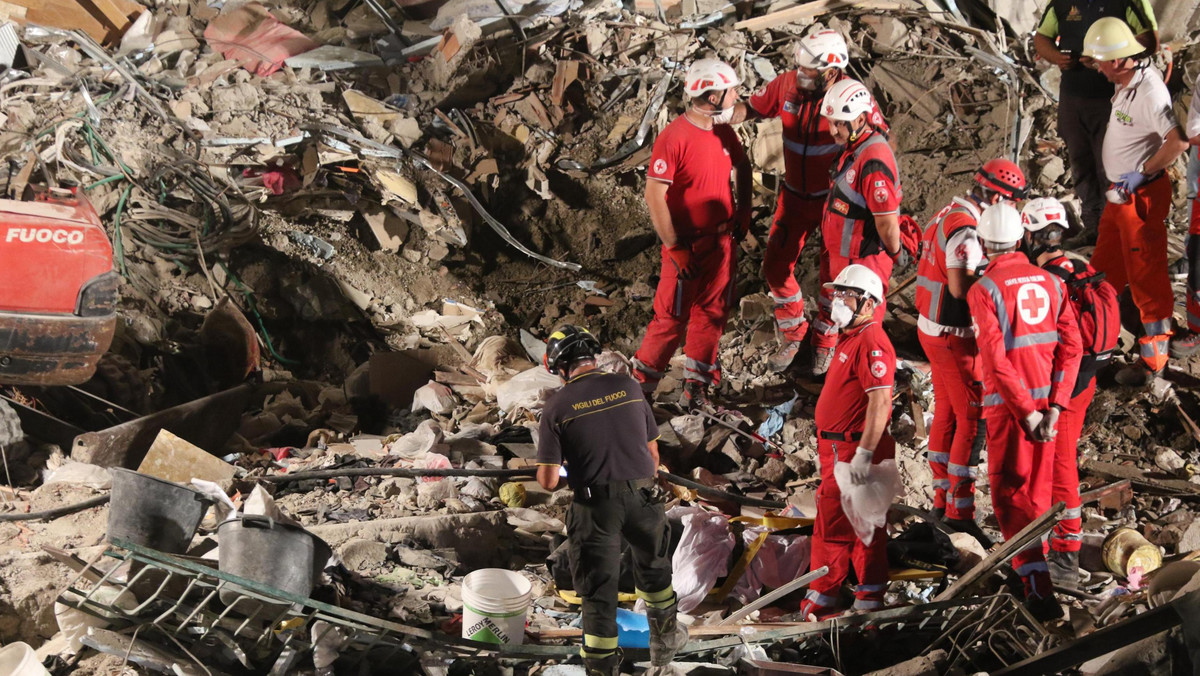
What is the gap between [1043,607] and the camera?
5.20 metres

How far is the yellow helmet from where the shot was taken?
21.3ft

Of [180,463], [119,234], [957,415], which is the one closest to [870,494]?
[957,415]

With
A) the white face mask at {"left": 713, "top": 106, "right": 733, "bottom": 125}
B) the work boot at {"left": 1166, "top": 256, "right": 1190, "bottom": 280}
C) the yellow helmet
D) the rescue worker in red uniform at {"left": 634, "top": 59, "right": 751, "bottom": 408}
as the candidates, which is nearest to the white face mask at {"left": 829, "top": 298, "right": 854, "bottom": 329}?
the rescue worker in red uniform at {"left": 634, "top": 59, "right": 751, "bottom": 408}

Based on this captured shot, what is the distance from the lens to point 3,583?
4.73 metres

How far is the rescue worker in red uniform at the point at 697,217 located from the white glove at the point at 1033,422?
2.27 meters

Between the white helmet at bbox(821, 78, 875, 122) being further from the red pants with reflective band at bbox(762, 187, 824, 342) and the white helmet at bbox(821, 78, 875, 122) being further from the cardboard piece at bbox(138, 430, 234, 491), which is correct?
the cardboard piece at bbox(138, 430, 234, 491)

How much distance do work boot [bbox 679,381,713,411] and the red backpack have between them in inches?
96.7

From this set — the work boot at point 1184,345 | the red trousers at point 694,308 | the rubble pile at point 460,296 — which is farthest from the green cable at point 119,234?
the work boot at point 1184,345

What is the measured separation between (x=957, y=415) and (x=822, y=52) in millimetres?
2445

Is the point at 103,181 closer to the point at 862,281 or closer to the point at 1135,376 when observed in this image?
the point at 862,281

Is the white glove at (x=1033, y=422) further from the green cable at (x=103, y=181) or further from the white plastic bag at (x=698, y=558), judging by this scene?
the green cable at (x=103, y=181)

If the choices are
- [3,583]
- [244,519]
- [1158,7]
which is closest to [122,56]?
[3,583]

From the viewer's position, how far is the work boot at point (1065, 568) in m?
5.80

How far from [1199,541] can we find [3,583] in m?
6.69
